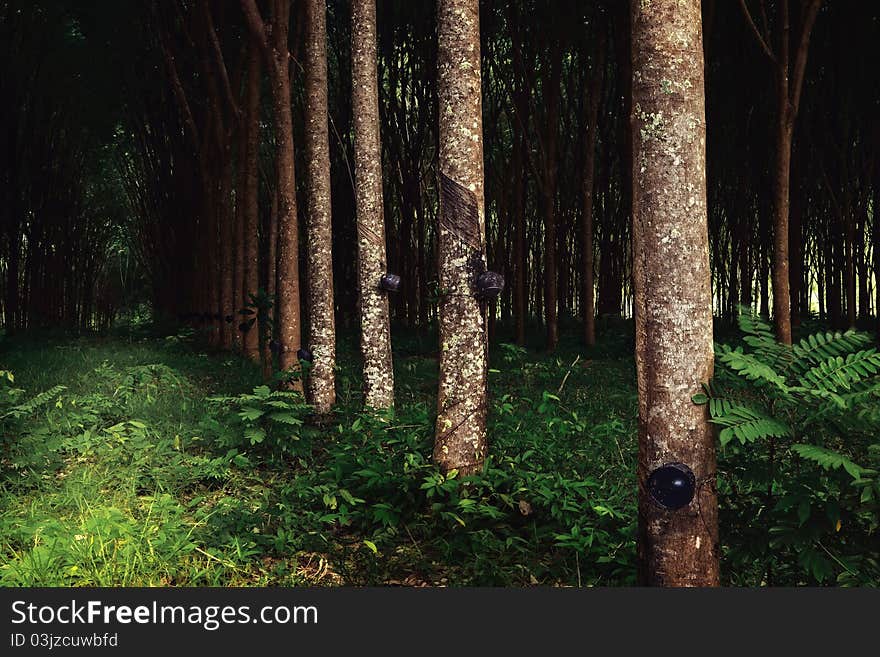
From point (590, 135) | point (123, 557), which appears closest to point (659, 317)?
point (123, 557)

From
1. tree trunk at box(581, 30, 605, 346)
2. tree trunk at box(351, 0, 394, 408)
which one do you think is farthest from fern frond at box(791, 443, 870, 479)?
tree trunk at box(581, 30, 605, 346)

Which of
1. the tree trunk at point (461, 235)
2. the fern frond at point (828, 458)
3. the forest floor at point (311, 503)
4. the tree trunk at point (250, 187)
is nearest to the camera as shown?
the fern frond at point (828, 458)

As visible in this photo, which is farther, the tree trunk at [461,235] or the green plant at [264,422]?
the green plant at [264,422]

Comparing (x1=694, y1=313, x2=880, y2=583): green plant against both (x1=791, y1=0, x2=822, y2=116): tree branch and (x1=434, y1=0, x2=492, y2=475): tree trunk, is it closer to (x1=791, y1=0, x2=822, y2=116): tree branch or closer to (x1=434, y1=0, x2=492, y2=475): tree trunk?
(x1=434, y1=0, x2=492, y2=475): tree trunk

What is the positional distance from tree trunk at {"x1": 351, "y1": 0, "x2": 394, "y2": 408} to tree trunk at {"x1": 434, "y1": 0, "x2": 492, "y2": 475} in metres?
1.84

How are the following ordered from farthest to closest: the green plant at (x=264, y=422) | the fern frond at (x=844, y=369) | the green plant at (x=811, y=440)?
1. the green plant at (x=264, y=422)
2. the fern frond at (x=844, y=369)
3. the green plant at (x=811, y=440)

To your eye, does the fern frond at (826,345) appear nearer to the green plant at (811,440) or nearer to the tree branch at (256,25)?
the green plant at (811,440)

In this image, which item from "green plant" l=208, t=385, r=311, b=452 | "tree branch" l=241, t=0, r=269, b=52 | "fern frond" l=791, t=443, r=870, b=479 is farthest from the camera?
"tree branch" l=241, t=0, r=269, b=52

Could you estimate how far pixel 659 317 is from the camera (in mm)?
2859

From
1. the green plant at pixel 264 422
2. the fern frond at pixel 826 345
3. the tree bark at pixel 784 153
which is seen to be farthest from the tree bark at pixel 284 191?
the tree bark at pixel 784 153

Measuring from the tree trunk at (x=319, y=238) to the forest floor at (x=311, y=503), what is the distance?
351 millimetres

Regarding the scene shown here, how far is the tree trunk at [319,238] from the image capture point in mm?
6574

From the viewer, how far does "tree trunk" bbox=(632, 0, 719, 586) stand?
2.84m

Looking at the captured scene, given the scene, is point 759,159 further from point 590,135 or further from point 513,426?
point 513,426
